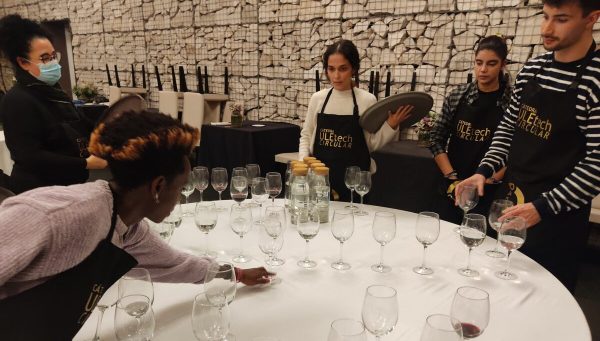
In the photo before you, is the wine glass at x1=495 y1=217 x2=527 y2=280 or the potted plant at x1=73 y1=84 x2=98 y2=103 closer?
the wine glass at x1=495 y1=217 x2=527 y2=280

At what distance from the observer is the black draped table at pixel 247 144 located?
4.34 metres

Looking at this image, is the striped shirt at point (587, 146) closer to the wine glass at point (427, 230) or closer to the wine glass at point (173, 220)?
the wine glass at point (427, 230)

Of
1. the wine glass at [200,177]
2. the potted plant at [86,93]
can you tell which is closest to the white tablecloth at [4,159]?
the wine glass at [200,177]

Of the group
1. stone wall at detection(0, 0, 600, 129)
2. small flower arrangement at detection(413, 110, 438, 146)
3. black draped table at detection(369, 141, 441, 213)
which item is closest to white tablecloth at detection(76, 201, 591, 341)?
black draped table at detection(369, 141, 441, 213)

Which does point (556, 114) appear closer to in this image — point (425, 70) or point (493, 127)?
point (493, 127)

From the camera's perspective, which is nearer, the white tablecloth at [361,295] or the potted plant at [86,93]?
the white tablecloth at [361,295]

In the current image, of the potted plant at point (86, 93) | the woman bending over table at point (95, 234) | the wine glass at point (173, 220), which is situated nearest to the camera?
the woman bending over table at point (95, 234)

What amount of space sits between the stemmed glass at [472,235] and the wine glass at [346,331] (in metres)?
0.72

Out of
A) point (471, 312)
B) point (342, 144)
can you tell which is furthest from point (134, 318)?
point (342, 144)

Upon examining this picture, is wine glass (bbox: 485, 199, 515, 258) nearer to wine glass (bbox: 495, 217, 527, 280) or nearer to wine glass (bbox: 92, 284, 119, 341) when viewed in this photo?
→ wine glass (bbox: 495, 217, 527, 280)

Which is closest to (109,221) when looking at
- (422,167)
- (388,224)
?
(388,224)

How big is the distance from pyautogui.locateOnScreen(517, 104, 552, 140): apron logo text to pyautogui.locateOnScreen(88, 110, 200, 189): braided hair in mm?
1544

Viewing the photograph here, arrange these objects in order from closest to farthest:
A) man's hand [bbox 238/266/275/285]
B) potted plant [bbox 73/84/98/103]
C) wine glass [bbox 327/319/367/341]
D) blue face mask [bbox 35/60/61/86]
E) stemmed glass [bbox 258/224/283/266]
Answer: wine glass [bbox 327/319/367/341] < man's hand [bbox 238/266/275/285] < stemmed glass [bbox 258/224/283/266] < blue face mask [bbox 35/60/61/86] < potted plant [bbox 73/84/98/103]

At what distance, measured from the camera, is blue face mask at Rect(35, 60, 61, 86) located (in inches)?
90.2
